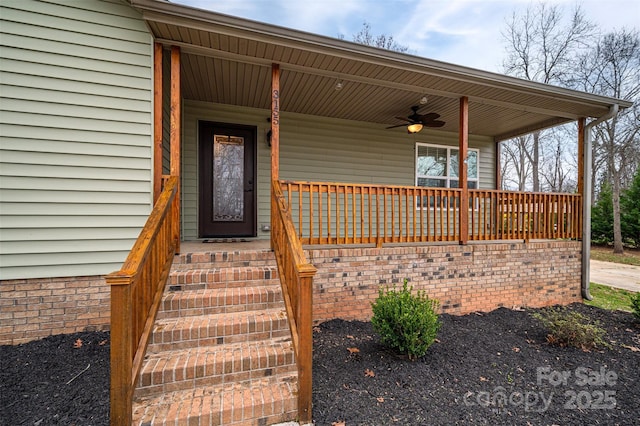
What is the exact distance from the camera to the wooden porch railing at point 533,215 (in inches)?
185

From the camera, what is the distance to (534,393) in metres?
2.44

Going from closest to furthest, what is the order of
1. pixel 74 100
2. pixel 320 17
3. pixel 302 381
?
pixel 302 381, pixel 74 100, pixel 320 17

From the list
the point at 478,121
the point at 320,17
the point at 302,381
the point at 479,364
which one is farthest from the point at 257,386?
the point at 320,17

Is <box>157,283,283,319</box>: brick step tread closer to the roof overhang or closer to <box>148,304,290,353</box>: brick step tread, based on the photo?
<box>148,304,290,353</box>: brick step tread

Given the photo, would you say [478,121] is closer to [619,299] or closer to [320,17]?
[619,299]

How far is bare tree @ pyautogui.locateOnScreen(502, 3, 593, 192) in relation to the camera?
453 inches

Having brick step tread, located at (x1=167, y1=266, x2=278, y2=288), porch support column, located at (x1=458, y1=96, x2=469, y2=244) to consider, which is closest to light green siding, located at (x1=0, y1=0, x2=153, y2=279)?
brick step tread, located at (x1=167, y1=266, x2=278, y2=288)

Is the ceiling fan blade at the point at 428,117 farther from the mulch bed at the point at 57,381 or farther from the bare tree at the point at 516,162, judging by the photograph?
the bare tree at the point at 516,162

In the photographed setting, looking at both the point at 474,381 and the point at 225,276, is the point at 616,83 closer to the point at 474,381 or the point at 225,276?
the point at 474,381

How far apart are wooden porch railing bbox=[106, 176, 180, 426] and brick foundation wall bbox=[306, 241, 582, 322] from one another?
1.81 m

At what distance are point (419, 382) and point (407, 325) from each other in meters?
0.47

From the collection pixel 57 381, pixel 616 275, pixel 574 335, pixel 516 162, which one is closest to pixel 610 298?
pixel 616 275

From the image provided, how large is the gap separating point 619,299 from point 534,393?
464 cm

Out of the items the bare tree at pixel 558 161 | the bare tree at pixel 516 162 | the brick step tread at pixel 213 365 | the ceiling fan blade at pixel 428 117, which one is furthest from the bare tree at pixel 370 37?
the brick step tread at pixel 213 365
